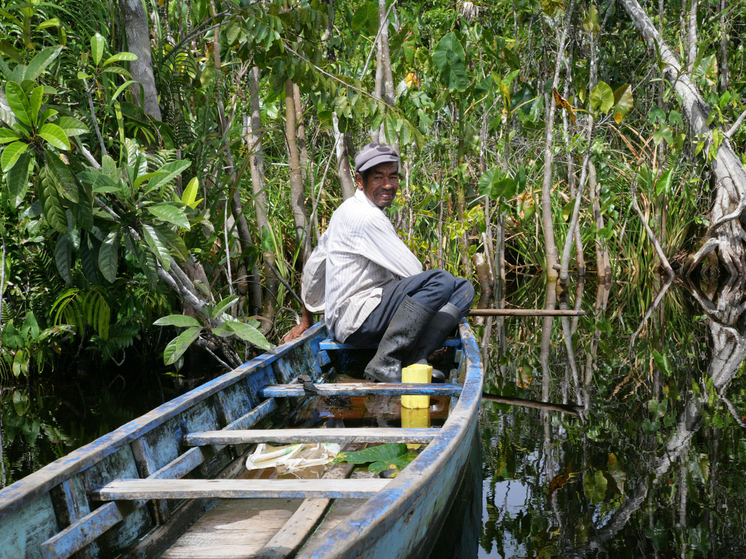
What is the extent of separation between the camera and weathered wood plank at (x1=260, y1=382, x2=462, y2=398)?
275 cm

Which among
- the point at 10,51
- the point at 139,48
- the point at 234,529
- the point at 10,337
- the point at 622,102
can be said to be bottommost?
the point at 234,529

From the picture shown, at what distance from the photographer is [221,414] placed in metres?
2.57

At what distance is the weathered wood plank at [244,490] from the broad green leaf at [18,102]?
1.29 metres

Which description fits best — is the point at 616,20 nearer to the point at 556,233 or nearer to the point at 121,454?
the point at 556,233

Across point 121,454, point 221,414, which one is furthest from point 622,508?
point 121,454

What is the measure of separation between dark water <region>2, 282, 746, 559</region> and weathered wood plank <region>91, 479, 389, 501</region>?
22.1 inches

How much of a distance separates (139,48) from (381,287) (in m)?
1.91

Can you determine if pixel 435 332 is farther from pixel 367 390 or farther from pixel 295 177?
pixel 295 177

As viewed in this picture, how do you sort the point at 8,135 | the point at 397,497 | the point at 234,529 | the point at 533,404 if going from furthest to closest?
1. the point at 533,404
2. the point at 8,135
3. the point at 234,529
4. the point at 397,497

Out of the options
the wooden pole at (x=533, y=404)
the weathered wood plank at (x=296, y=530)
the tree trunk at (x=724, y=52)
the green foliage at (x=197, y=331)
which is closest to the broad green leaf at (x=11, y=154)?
the green foliage at (x=197, y=331)

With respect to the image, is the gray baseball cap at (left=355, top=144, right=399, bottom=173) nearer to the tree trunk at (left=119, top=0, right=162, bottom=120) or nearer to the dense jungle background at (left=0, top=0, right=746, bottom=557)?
the dense jungle background at (left=0, top=0, right=746, bottom=557)

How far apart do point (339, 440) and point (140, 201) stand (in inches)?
52.2

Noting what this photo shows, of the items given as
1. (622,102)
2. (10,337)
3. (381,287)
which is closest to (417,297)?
(381,287)

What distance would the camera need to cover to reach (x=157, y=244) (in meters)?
2.78
